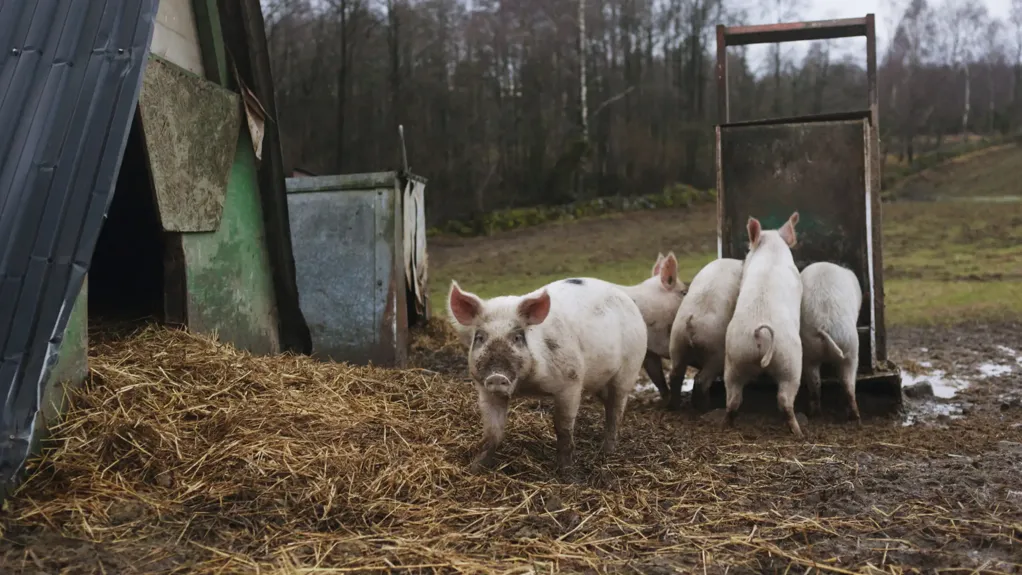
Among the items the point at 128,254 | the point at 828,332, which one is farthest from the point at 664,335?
the point at 128,254

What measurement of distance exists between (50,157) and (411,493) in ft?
6.12

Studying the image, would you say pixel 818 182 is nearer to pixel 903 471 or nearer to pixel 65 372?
pixel 903 471

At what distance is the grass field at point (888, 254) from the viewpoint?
1154cm

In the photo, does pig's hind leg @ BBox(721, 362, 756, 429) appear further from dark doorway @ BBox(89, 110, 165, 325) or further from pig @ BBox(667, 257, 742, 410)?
dark doorway @ BBox(89, 110, 165, 325)

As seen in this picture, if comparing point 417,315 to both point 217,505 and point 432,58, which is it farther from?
point 432,58

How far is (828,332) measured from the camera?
17.7ft

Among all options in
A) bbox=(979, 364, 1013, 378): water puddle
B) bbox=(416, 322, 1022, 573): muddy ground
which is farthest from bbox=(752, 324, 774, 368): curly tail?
bbox=(979, 364, 1013, 378): water puddle

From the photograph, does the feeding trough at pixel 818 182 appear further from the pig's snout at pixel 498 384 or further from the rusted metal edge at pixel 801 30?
the pig's snout at pixel 498 384

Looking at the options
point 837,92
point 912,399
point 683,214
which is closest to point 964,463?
point 912,399

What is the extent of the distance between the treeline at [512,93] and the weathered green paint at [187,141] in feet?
36.1

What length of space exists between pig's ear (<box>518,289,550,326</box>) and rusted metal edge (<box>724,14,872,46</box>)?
404 cm

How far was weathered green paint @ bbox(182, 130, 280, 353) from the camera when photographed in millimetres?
4746

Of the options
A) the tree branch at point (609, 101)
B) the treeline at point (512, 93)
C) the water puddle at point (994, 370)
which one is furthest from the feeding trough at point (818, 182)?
the tree branch at point (609, 101)

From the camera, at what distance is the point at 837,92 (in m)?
29.1
